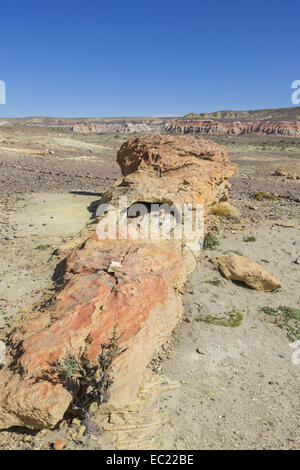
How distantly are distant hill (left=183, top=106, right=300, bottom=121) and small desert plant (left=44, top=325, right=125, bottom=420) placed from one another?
104 metres

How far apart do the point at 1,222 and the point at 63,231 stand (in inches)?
82.4

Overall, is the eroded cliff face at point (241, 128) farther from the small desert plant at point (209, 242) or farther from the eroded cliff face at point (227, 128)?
the small desert plant at point (209, 242)

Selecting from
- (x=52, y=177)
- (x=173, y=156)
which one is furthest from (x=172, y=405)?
(x=52, y=177)

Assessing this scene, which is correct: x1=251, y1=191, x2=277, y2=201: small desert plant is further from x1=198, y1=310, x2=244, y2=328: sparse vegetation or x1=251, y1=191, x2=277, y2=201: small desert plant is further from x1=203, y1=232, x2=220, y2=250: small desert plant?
x1=198, y1=310, x2=244, y2=328: sparse vegetation

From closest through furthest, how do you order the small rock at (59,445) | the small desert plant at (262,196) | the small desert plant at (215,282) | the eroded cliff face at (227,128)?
the small rock at (59,445) < the small desert plant at (215,282) < the small desert plant at (262,196) < the eroded cliff face at (227,128)

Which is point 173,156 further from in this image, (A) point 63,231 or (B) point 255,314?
(B) point 255,314

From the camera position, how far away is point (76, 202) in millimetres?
11828

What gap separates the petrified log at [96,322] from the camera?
297 centimetres

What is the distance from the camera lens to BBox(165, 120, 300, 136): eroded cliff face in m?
79.1

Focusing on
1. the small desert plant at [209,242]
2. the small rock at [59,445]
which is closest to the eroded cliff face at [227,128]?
the small desert plant at [209,242]

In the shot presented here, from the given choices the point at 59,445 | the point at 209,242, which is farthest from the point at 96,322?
the point at 209,242

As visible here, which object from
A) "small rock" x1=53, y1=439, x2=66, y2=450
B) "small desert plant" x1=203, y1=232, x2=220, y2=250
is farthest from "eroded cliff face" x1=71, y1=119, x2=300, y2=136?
"small rock" x1=53, y1=439, x2=66, y2=450

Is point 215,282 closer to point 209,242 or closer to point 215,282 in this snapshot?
point 215,282

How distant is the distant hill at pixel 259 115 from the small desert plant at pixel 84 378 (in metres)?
104
